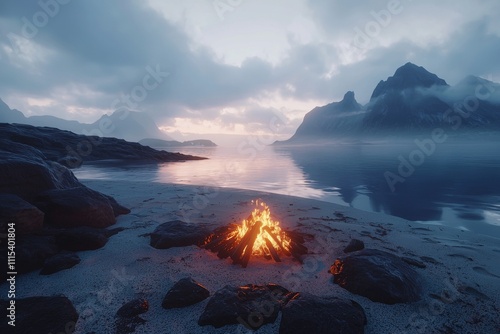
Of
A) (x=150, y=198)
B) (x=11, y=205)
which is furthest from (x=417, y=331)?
(x=150, y=198)

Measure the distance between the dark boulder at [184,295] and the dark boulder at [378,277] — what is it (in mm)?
2941

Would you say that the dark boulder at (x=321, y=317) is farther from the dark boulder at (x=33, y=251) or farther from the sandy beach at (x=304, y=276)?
the dark boulder at (x=33, y=251)

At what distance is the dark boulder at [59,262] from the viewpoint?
546 cm

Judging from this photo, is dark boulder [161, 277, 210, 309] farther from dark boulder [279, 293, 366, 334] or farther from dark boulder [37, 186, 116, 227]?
dark boulder [37, 186, 116, 227]

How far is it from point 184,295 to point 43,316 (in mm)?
2193

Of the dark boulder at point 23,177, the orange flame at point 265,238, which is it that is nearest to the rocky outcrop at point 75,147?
the dark boulder at point 23,177

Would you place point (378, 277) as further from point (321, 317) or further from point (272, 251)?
point (272, 251)

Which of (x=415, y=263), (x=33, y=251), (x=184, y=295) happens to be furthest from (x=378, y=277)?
(x=33, y=251)

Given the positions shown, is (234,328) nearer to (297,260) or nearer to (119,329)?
(119,329)

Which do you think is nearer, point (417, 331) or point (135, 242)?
point (417, 331)

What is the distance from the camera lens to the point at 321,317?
3846mm

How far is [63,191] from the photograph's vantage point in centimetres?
788

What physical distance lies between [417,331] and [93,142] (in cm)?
6463

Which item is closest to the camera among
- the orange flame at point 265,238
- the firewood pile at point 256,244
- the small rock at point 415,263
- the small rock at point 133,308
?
the small rock at point 133,308
